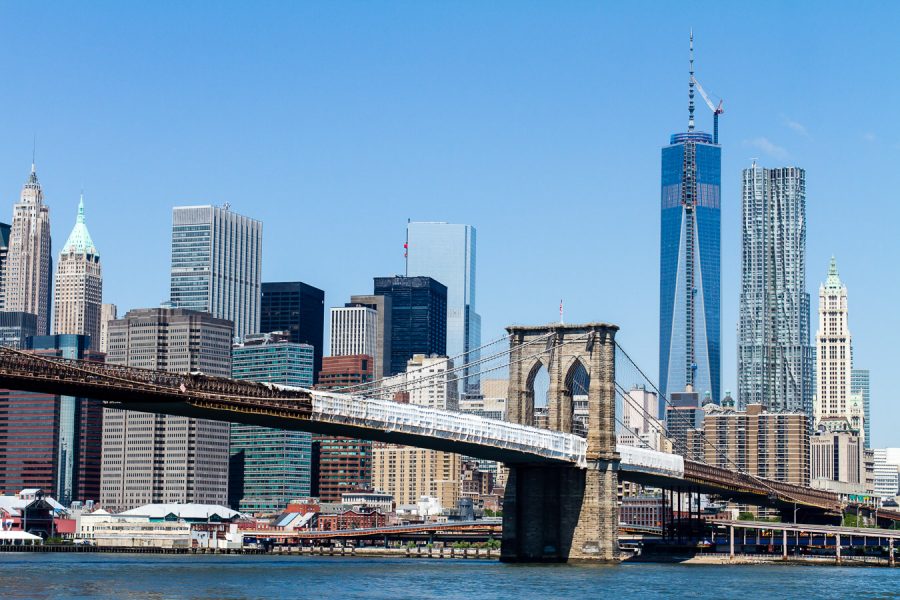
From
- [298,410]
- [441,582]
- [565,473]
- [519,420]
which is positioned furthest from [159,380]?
[519,420]

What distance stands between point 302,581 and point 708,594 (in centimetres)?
2186

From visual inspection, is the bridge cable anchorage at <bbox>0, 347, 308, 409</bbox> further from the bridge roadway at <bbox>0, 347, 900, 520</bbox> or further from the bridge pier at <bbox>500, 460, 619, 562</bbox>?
the bridge pier at <bbox>500, 460, 619, 562</bbox>

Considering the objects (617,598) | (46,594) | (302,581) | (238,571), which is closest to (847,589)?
(617,598)

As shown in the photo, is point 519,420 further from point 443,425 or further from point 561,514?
point 443,425

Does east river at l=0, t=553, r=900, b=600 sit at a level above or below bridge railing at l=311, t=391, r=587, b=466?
below

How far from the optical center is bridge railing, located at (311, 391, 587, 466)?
92250mm

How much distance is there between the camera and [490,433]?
102 metres

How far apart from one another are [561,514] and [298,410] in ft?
87.3

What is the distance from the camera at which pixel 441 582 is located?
92250 mm

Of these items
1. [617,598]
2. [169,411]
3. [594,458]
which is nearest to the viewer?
[617,598]

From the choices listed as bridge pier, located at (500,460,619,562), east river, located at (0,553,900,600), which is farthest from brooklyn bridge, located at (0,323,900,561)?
east river, located at (0,553,900,600)

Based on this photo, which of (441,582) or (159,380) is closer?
(159,380)

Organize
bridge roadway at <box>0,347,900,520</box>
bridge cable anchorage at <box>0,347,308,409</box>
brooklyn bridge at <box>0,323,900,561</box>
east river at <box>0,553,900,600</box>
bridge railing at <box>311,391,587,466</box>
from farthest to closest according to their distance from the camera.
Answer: bridge railing at <box>311,391,587,466</box> → brooklyn bridge at <box>0,323,900,561</box> → bridge roadway at <box>0,347,900,520</box> → bridge cable anchorage at <box>0,347,308,409</box> → east river at <box>0,553,900,600</box>

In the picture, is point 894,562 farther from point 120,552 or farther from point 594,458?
point 120,552
